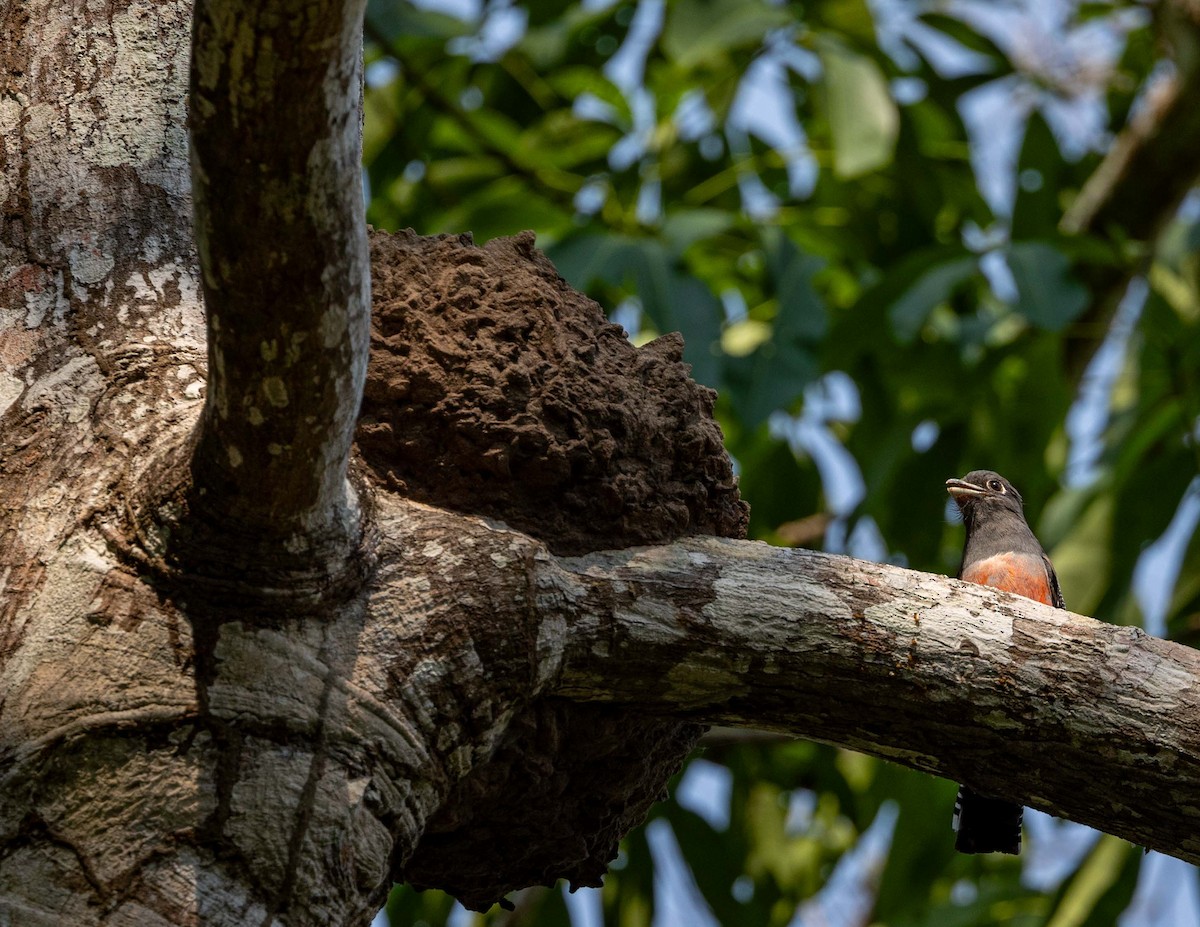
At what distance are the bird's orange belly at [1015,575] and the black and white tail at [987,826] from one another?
3.41ft

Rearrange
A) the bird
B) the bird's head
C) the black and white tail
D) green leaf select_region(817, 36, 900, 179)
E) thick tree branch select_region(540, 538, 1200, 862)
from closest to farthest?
thick tree branch select_region(540, 538, 1200, 862) < the black and white tail < the bird < the bird's head < green leaf select_region(817, 36, 900, 179)

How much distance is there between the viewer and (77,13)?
3.17 meters

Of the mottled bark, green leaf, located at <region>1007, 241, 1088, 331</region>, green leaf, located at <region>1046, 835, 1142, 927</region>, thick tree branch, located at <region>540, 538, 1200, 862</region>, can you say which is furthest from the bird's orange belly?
the mottled bark

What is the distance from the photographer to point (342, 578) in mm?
2480

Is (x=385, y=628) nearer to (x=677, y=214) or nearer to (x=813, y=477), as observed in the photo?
(x=677, y=214)

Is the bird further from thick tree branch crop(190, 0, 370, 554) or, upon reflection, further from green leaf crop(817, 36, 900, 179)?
thick tree branch crop(190, 0, 370, 554)

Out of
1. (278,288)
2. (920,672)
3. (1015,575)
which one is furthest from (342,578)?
(1015,575)

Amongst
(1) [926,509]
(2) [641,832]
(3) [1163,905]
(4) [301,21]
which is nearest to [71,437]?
(4) [301,21]

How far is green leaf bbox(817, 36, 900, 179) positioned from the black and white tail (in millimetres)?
2831

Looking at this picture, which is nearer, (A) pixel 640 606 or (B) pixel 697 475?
(A) pixel 640 606

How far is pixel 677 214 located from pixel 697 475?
3044mm

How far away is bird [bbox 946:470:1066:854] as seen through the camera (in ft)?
13.7

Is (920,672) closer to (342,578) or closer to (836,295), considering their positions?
(342,578)

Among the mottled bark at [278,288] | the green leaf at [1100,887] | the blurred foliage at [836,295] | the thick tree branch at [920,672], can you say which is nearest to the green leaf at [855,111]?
the blurred foliage at [836,295]
